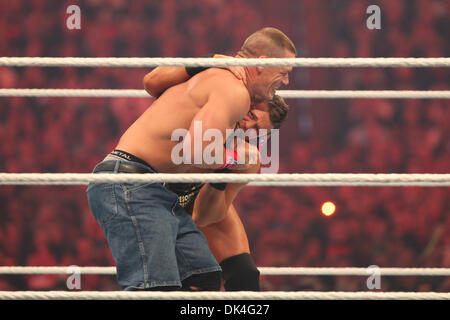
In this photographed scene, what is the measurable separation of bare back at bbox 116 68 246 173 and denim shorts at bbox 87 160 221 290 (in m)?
0.03

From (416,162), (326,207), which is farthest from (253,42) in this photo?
(416,162)

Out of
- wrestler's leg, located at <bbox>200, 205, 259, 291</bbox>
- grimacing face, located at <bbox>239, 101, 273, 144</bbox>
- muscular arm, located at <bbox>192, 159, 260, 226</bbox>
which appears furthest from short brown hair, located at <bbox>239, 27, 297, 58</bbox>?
wrestler's leg, located at <bbox>200, 205, 259, 291</bbox>

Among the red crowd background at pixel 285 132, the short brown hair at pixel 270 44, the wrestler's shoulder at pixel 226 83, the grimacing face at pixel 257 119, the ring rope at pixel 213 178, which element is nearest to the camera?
the ring rope at pixel 213 178

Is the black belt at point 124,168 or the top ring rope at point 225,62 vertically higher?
the top ring rope at point 225,62

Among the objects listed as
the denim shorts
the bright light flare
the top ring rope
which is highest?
the top ring rope

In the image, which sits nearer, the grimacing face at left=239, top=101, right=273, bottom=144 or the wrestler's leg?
the grimacing face at left=239, top=101, right=273, bottom=144

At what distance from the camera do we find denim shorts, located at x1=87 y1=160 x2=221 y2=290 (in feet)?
2.90

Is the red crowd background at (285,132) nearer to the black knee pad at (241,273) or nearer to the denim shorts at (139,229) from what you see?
the black knee pad at (241,273)

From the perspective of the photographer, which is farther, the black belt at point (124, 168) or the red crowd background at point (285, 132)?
the red crowd background at point (285, 132)

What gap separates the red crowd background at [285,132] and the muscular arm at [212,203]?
5.46 feet

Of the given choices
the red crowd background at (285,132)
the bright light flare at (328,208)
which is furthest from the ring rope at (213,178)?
the bright light flare at (328,208)

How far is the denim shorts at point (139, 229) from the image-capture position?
88cm

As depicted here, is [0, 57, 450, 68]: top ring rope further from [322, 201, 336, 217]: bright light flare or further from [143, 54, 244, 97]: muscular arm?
[322, 201, 336, 217]: bright light flare

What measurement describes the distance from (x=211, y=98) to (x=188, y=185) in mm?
245
